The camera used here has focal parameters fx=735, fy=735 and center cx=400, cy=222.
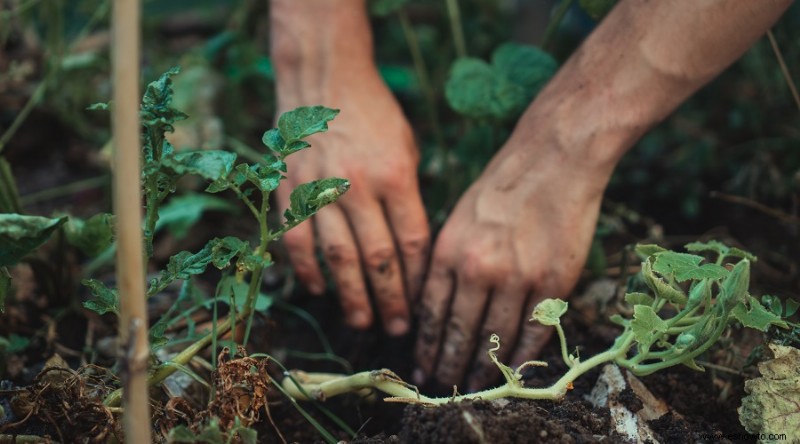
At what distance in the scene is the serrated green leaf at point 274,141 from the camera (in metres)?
0.96

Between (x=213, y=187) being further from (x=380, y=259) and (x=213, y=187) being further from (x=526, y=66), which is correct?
(x=526, y=66)

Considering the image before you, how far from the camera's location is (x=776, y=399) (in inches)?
37.1

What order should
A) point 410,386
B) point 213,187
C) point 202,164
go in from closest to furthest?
point 202,164
point 213,187
point 410,386

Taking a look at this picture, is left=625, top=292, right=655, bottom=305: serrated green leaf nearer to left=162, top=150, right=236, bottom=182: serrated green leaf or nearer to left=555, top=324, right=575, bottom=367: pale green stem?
left=555, top=324, right=575, bottom=367: pale green stem

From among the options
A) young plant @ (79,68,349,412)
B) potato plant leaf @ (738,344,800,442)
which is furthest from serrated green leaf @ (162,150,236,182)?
potato plant leaf @ (738,344,800,442)

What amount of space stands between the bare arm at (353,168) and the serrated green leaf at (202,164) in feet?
1.62

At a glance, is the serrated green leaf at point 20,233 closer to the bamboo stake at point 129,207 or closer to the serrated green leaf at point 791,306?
the bamboo stake at point 129,207

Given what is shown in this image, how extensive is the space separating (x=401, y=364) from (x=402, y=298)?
14 cm

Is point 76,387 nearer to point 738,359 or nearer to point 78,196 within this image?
point 738,359

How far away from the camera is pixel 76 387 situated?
953 mm

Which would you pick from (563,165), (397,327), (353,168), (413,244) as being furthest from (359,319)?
(563,165)

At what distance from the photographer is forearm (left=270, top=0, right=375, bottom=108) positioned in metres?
1.46

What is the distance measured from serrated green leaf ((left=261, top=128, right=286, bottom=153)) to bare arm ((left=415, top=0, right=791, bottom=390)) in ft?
1.34

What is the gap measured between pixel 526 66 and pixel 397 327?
1.89 feet
